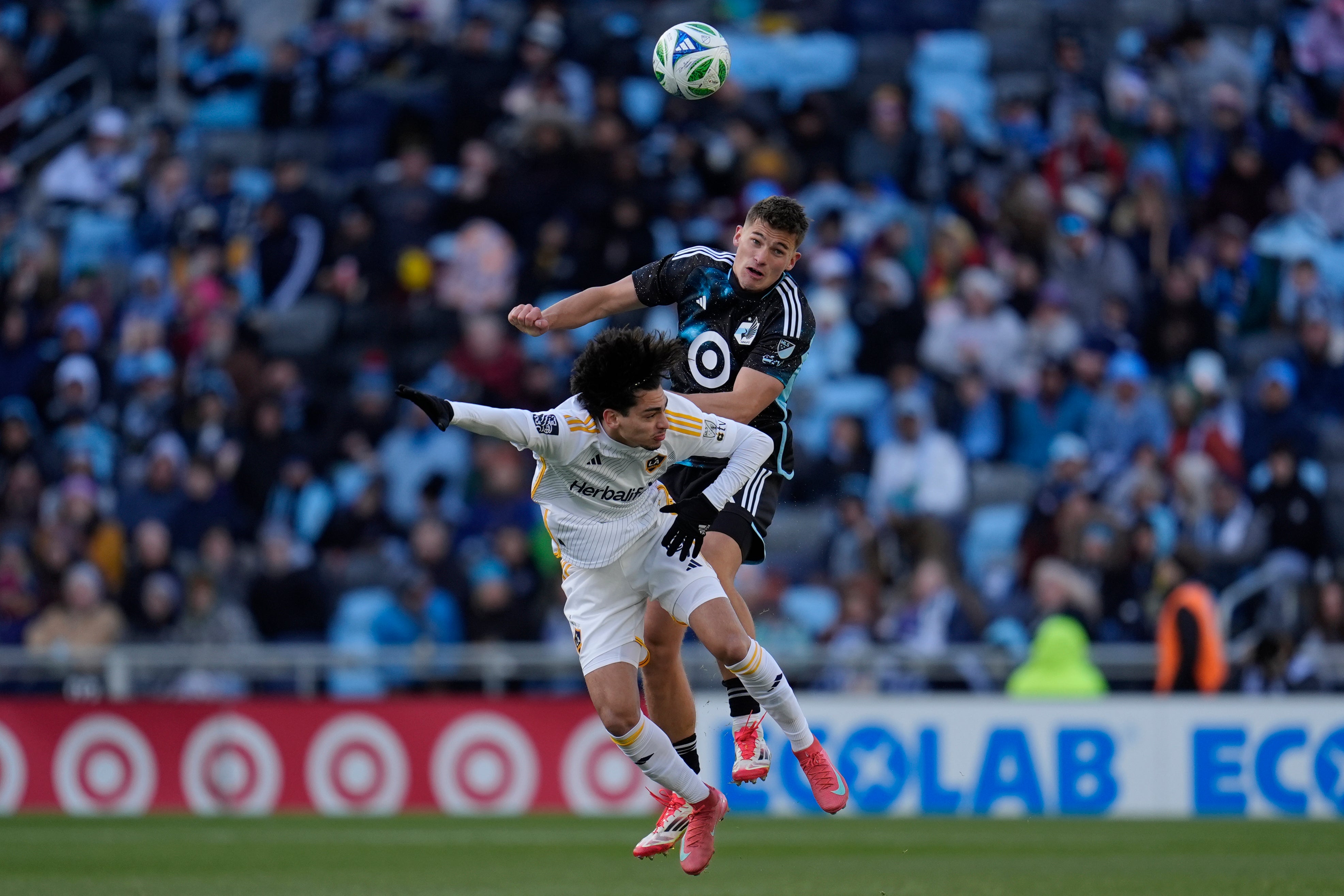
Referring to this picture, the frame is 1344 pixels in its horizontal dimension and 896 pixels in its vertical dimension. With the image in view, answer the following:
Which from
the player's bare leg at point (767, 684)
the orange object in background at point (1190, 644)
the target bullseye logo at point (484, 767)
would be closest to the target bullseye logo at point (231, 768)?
the target bullseye logo at point (484, 767)

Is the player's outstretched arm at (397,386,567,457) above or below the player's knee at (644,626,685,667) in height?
above

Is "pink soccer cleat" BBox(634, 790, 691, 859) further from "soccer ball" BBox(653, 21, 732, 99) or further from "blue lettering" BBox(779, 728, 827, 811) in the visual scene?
"blue lettering" BBox(779, 728, 827, 811)

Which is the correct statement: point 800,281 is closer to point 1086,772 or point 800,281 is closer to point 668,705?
point 1086,772

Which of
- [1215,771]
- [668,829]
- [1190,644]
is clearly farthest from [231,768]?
[668,829]

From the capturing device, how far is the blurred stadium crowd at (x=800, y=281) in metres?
16.3

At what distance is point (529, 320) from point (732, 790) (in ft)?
26.0

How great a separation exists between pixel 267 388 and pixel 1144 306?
26.2 feet

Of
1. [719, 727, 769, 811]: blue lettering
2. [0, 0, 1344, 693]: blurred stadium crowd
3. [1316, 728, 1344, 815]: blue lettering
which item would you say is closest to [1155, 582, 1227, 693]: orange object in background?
[0, 0, 1344, 693]: blurred stadium crowd

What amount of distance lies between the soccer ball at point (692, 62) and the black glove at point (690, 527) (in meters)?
1.82

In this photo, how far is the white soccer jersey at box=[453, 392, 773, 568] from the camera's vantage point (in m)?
8.49

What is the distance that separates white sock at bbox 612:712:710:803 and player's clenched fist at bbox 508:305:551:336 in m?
1.75

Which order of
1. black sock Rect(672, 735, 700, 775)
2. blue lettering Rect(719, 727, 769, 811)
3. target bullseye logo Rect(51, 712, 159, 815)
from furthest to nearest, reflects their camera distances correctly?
target bullseye logo Rect(51, 712, 159, 815), blue lettering Rect(719, 727, 769, 811), black sock Rect(672, 735, 700, 775)

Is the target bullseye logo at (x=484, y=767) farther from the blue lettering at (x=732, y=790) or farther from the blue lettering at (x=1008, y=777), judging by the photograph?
the blue lettering at (x=1008, y=777)

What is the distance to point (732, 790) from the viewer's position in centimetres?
1585
